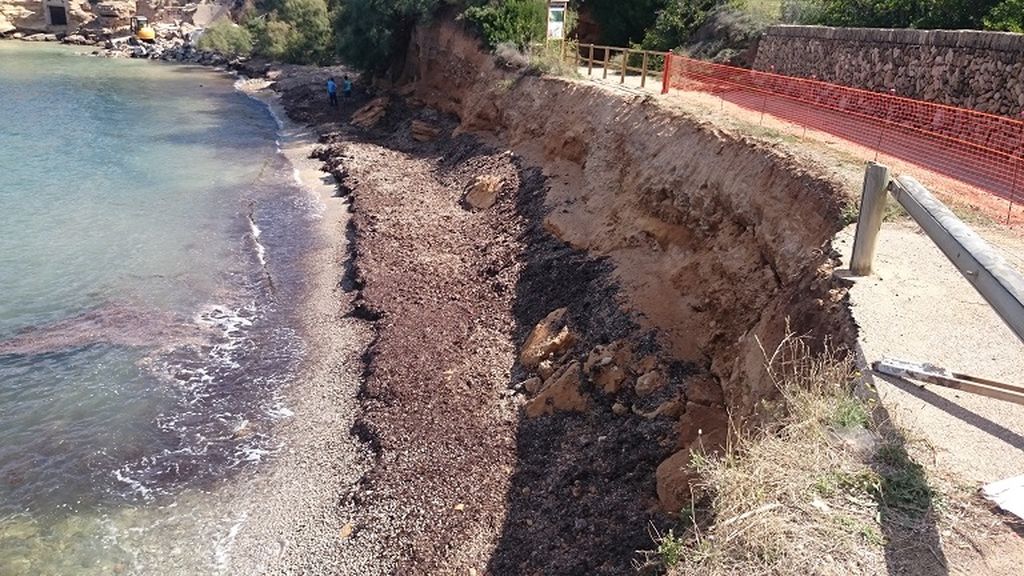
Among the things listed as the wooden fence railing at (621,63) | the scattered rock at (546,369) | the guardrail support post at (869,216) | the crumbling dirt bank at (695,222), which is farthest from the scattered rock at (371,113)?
the guardrail support post at (869,216)

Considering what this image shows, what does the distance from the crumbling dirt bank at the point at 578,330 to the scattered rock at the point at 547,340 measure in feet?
0.13

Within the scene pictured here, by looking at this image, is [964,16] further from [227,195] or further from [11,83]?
[11,83]

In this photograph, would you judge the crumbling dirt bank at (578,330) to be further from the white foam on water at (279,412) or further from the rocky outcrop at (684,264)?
the white foam on water at (279,412)

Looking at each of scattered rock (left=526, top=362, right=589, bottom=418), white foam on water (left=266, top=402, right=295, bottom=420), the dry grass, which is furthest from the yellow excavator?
the dry grass

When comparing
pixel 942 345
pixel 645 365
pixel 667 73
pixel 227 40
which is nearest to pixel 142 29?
pixel 227 40

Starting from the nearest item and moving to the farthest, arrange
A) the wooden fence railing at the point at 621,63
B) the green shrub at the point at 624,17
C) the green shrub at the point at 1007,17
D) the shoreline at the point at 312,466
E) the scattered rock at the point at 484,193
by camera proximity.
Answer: the shoreline at the point at 312,466, the green shrub at the point at 1007,17, the scattered rock at the point at 484,193, the wooden fence railing at the point at 621,63, the green shrub at the point at 624,17

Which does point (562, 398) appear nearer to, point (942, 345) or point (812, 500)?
point (942, 345)

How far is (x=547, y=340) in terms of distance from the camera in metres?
13.3

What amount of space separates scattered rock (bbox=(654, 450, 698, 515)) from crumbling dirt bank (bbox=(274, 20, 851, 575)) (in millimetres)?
31

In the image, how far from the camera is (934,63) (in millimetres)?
15180

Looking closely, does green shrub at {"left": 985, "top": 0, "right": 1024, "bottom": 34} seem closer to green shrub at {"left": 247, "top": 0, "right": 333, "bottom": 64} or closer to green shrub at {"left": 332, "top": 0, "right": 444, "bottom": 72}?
green shrub at {"left": 332, "top": 0, "right": 444, "bottom": 72}

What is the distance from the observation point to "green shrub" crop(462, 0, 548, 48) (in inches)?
1082

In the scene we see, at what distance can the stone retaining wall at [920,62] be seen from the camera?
1338 cm

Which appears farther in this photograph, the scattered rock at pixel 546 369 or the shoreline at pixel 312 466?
the scattered rock at pixel 546 369
